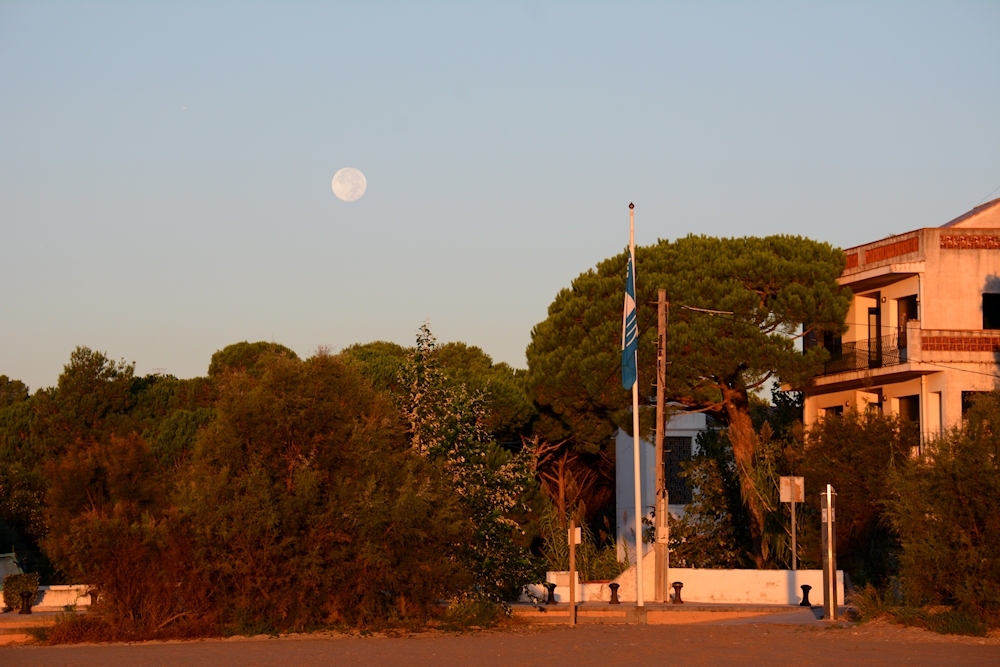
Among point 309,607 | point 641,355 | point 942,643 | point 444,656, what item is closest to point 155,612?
point 309,607

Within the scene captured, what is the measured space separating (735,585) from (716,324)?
7.96m

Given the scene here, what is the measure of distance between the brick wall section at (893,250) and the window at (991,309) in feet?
8.30

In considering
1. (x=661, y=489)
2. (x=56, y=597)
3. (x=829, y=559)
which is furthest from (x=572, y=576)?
(x=56, y=597)

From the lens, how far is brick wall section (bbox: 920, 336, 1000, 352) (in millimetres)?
34906

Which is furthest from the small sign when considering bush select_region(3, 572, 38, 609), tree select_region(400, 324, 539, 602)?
bush select_region(3, 572, 38, 609)

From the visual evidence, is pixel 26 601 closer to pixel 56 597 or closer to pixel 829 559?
pixel 56 597

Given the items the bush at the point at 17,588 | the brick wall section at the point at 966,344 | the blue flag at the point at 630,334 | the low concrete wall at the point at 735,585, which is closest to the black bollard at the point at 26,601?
the bush at the point at 17,588

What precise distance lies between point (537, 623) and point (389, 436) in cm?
507

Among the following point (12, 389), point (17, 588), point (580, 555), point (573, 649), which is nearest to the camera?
point (573, 649)

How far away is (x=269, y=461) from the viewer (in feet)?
69.3

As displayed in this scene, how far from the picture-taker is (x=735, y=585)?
32.6 meters

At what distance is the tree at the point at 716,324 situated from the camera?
36094mm

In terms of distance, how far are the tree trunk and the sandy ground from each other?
14.4 meters

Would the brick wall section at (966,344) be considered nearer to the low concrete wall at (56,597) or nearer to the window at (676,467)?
the window at (676,467)
